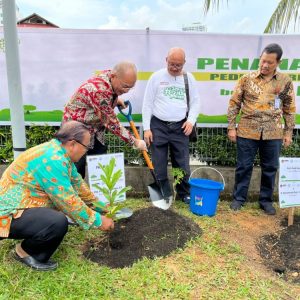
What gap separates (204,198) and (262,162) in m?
0.92

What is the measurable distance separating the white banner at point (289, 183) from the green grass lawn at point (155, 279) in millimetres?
1024

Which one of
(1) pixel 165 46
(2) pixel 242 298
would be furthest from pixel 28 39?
(2) pixel 242 298

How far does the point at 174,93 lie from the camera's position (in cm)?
409

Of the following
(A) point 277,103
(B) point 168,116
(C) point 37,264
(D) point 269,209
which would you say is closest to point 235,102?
(A) point 277,103

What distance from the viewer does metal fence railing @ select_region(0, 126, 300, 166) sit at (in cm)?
487

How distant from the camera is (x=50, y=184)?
8.41 feet

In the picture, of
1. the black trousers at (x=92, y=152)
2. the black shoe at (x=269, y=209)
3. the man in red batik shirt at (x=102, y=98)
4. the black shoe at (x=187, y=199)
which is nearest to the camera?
the man in red batik shirt at (x=102, y=98)

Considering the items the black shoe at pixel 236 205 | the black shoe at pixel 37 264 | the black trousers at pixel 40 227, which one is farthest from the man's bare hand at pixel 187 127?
the black shoe at pixel 37 264

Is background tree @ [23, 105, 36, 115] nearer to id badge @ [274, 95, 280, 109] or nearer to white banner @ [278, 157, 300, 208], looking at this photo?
id badge @ [274, 95, 280, 109]

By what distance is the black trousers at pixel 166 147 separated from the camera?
4203 mm

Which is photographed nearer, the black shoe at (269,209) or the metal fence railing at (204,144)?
the black shoe at (269,209)

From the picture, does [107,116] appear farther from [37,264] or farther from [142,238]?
[37,264]

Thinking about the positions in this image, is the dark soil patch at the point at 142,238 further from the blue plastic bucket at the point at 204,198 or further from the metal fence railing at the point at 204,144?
the metal fence railing at the point at 204,144

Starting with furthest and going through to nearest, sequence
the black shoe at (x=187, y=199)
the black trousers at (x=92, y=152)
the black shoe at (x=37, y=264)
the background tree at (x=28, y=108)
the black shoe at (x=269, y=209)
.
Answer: the background tree at (x=28, y=108) → the black shoe at (x=187, y=199) → the black shoe at (x=269, y=209) → the black trousers at (x=92, y=152) → the black shoe at (x=37, y=264)
